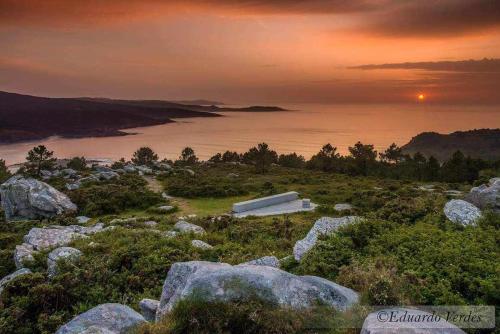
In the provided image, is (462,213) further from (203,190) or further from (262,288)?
(203,190)

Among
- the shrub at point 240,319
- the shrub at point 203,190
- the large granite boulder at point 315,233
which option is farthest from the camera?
the shrub at point 203,190

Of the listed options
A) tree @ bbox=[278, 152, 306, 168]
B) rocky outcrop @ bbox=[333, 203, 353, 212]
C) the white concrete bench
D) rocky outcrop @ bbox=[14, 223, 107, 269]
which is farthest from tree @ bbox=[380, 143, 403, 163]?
rocky outcrop @ bbox=[14, 223, 107, 269]

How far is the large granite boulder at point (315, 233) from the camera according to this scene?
1230 cm

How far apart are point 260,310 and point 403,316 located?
2574 mm

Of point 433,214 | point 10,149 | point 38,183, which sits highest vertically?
point 433,214

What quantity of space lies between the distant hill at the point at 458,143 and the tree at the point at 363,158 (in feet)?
192

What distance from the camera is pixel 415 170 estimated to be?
70.2 metres

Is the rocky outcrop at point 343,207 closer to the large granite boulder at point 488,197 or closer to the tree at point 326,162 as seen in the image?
the large granite boulder at point 488,197

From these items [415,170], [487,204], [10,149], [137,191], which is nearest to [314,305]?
[487,204]

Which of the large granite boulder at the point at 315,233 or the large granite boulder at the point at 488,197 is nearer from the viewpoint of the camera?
the large granite boulder at the point at 315,233

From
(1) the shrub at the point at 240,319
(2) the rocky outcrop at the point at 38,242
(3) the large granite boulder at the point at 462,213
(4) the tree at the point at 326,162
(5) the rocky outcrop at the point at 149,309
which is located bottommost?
(4) the tree at the point at 326,162

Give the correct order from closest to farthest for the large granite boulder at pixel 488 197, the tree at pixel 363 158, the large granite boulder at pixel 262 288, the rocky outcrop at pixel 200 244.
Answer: the large granite boulder at pixel 262 288, the rocky outcrop at pixel 200 244, the large granite boulder at pixel 488 197, the tree at pixel 363 158

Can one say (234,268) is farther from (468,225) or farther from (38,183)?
(38,183)

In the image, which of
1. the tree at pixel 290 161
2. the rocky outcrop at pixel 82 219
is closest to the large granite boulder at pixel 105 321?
the rocky outcrop at pixel 82 219
